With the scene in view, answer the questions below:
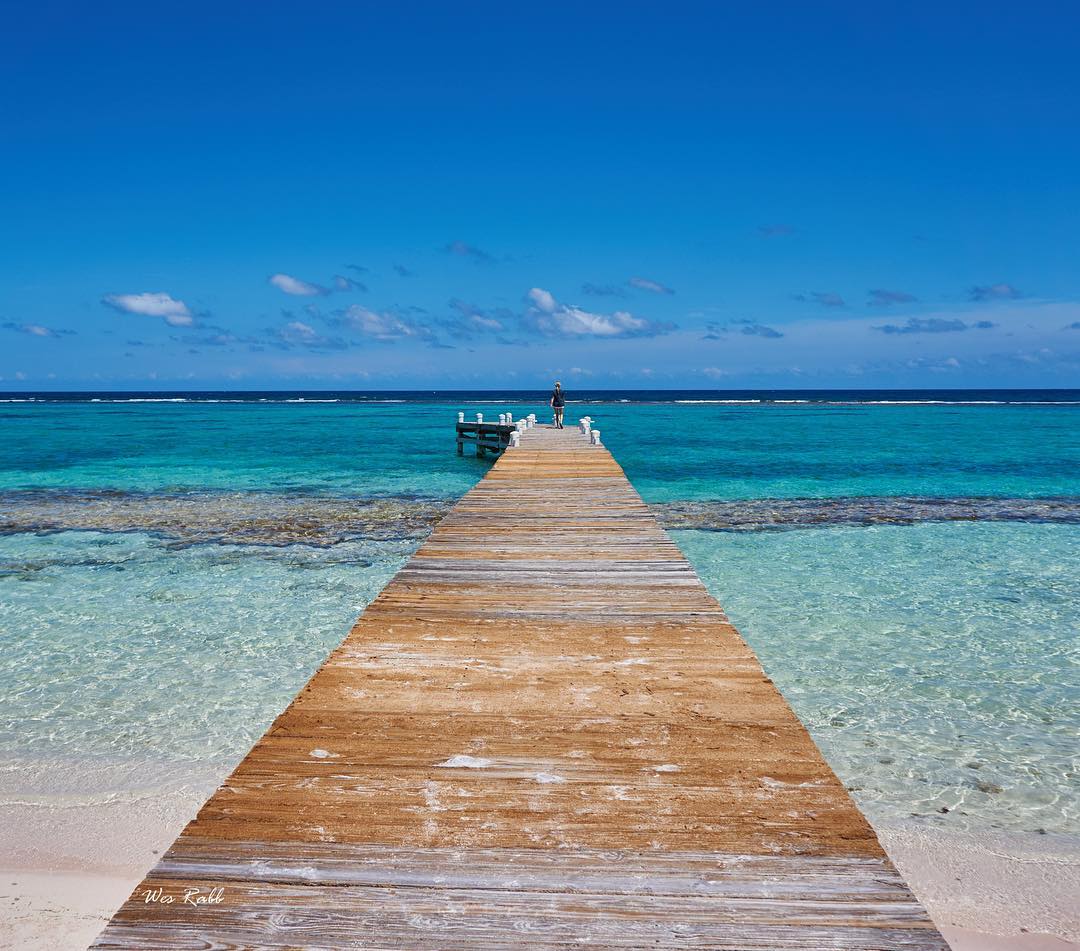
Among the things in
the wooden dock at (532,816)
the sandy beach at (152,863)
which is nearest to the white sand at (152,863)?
the sandy beach at (152,863)

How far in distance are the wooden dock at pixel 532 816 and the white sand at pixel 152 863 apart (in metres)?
1.89

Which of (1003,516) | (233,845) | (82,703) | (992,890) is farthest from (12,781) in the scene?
(1003,516)

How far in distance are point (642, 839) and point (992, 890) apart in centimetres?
350

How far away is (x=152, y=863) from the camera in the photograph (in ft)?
17.9

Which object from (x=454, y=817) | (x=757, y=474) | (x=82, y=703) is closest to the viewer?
(x=454, y=817)

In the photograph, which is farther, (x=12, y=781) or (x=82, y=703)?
(x=82, y=703)

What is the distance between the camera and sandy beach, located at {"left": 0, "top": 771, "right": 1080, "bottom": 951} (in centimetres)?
468

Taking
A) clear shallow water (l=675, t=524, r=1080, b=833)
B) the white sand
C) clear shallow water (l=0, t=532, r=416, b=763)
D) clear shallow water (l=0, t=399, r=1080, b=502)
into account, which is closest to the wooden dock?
the white sand

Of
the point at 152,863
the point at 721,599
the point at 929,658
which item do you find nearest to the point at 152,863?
the point at 152,863

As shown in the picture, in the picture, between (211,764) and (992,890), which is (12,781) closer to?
(211,764)

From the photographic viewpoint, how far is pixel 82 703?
820cm

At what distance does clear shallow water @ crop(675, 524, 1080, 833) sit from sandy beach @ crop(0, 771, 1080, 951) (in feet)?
1.37

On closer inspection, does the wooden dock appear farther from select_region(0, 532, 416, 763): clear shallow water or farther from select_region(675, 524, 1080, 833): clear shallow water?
select_region(0, 532, 416, 763): clear shallow water

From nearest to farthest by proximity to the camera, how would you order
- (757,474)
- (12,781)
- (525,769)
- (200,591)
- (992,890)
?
(525,769)
(992,890)
(12,781)
(200,591)
(757,474)
